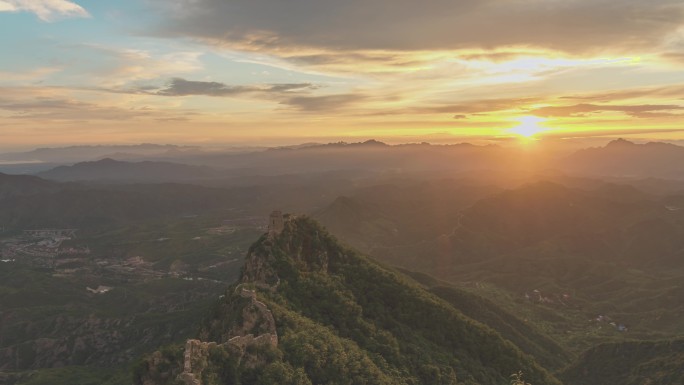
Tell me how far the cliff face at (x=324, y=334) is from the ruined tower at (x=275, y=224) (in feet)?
2.27

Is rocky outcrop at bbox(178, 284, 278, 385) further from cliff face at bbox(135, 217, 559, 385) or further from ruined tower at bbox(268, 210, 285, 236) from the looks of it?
ruined tower at bbox(268, 210, 285, 236)

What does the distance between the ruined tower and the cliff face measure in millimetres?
691

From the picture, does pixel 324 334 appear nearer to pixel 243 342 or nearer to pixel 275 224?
pixel 243 342

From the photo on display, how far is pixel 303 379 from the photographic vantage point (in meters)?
49.1

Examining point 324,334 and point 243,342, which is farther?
point 324,334

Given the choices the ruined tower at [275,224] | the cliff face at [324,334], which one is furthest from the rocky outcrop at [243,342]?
the ruined tower at [275,224]

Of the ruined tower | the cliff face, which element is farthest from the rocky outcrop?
the ruined tower

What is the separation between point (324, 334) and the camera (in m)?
62.5

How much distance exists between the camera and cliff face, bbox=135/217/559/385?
47562 mm

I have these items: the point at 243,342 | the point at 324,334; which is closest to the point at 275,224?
the point at 324,334

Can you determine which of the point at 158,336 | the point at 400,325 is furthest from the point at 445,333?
the point at 158,336

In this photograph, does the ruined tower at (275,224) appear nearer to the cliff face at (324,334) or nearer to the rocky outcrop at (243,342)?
the cliff face at (324,334)

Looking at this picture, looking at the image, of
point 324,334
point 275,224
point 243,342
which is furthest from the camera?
point 275,224

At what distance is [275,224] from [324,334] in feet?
105
